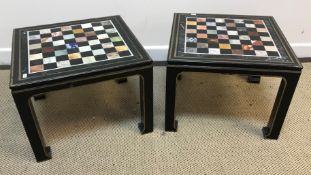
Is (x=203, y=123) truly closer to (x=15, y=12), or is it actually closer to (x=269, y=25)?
(x=269, y=25)

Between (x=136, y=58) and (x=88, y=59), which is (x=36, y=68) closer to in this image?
(x=88, y=59)

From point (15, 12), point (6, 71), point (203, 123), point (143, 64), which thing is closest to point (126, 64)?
point (143, 64)

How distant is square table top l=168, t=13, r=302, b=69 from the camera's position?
3.52 ft

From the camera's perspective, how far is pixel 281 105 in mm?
1146

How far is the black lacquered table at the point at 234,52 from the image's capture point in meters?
1.07

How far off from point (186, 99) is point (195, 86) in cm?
12

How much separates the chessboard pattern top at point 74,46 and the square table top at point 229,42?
221 millimetres

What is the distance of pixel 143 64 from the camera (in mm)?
1076

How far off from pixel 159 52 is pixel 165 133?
562 mm

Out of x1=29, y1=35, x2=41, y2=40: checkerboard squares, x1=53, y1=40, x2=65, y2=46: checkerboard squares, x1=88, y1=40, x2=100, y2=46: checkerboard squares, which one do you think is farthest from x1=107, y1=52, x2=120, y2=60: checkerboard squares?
x1=29, y1=35, x2=41, y2=40: checkerboard squares

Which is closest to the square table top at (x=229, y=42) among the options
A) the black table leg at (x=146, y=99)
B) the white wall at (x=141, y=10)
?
the black table leg at (x=146, y=99)

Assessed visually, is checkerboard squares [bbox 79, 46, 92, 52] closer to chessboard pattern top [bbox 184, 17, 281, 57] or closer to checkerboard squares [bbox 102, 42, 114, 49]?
checkerboard squares [bbox 102, 42, 114, 49]

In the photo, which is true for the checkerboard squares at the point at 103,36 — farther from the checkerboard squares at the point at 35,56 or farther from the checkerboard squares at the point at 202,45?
the checkerboard squares at the point at 202,45

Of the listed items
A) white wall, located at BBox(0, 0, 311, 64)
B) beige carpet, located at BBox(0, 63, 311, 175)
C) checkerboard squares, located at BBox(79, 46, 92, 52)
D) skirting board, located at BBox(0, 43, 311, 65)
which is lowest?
beige carpet, located at BBox(0, 63, 311, 175)
